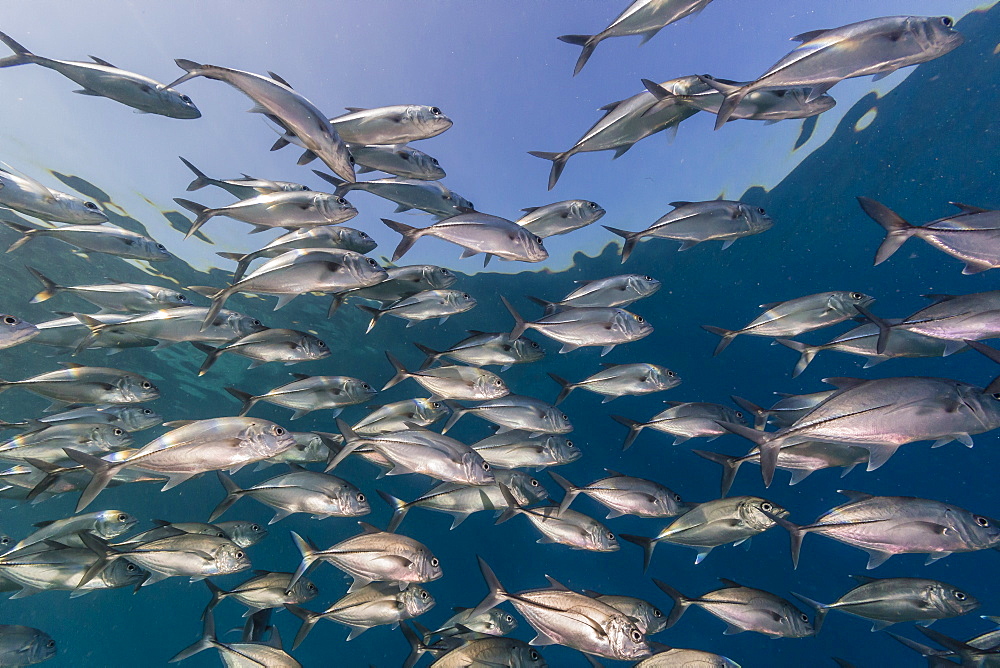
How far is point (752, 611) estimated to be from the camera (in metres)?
3.75

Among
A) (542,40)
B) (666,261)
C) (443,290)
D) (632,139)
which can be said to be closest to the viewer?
(632,139)

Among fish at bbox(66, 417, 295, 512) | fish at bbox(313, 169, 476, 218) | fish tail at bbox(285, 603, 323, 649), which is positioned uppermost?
fish at bbox(313, 169, 476, 218)

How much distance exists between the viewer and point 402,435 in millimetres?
3771

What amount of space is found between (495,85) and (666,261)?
26.1 ft

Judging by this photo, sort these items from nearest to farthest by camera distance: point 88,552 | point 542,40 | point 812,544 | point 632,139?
point 632,139
point 88,552
point 542,40
point 812,544

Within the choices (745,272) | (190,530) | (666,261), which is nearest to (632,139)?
(190,530)

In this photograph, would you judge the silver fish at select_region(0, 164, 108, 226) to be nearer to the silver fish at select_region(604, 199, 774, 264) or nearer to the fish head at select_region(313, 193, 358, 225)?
the fish head at select_region(313, 193, 358, 225)

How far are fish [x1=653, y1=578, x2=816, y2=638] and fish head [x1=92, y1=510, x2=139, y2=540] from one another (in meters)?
5.02

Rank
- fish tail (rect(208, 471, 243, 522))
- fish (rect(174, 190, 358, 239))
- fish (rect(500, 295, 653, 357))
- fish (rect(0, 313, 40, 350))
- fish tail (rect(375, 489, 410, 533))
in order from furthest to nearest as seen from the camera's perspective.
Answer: fish (rect(500, 295, 653, 357)), fish tail (rect(375, 489, 410, 533)), fish tail (rect(208, 471, 243, 522)), fish (rect(174, 190, 358, 239)), fish (rect(0, 313, 40, 350))

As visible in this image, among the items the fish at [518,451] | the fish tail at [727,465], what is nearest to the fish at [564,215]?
the fish at [518,451]

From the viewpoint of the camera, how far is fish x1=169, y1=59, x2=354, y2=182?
239cm

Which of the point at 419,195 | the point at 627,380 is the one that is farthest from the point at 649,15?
the point at 627,380

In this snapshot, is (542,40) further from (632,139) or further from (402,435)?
(402,435)

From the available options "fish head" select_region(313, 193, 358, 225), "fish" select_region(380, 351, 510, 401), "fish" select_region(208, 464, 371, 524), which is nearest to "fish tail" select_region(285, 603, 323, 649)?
"fish" select_region(208, 464, 371, 524)
